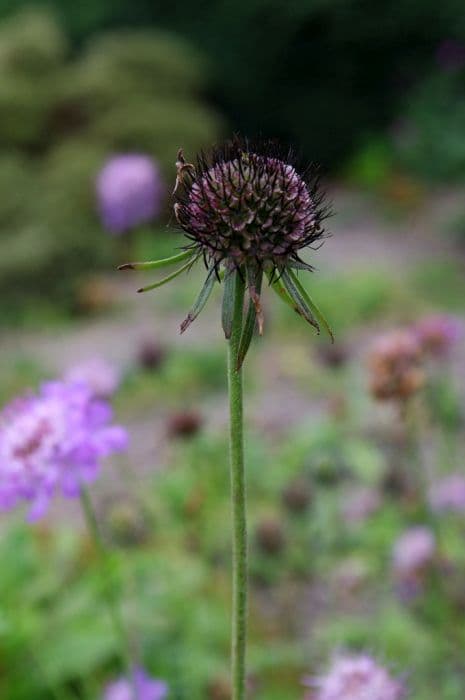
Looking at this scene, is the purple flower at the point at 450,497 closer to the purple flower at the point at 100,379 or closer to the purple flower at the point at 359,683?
the purple flower at the point at 100,379

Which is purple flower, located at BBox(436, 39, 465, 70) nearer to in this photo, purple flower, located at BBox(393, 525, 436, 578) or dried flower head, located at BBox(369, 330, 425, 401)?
purple flower, located at BBox(393, 525, 436, 578)

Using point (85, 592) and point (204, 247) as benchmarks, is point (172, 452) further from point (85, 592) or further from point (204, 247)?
point (204, 247)

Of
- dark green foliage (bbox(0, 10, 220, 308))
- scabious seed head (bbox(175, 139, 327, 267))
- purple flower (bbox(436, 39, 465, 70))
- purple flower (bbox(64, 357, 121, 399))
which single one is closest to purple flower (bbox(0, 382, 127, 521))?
scabious seed head (bbox(175, 139, 327, 267))

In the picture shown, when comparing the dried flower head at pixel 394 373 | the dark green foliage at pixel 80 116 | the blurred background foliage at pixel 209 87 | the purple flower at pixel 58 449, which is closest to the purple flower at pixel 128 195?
the dark green foliage at pixel 80 116

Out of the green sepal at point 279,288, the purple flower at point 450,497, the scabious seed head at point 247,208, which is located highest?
the purple flower at point 450,497

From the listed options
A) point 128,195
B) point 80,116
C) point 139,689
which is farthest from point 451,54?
point 139,689

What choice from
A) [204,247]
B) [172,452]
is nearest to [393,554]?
[204,247]

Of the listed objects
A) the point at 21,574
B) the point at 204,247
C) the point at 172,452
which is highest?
the point at 172,452
